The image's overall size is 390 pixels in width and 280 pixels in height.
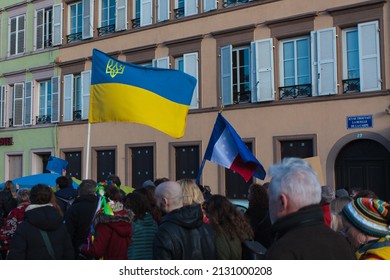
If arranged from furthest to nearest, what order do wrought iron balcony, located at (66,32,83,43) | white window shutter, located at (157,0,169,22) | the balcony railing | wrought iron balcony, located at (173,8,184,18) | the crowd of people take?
wrought iron balcony, located at (66,32,83,43) < white window shutter, located at (157,0,169,22) < wrought iron balcony, located at (173,8,184,18) < the balcony railing < the crowd of people

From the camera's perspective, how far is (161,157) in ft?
61.1

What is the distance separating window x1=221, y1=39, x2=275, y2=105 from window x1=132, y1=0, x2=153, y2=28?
3559 millimetres

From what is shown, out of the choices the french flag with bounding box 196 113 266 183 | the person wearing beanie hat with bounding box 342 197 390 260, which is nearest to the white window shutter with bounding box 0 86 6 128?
the french flag with bounding box 196 113 266 183

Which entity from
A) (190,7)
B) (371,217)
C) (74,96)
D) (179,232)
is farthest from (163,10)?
(371,217)

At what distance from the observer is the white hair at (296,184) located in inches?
106

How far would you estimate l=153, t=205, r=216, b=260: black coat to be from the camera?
386cm

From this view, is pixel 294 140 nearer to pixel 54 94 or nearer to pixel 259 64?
pixel 259 64

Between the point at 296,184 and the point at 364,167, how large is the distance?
12552mm

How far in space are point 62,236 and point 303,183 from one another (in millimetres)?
2932

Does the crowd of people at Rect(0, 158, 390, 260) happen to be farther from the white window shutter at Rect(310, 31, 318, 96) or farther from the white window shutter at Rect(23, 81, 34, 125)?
the white window shutter at Rect(23, 81, 34, 125)

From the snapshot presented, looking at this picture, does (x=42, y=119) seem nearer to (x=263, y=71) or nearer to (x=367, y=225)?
(x=263, y=71)

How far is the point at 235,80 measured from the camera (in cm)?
1698

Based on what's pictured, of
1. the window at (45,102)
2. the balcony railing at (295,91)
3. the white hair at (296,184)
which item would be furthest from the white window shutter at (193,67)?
the white hair at (296,184)
